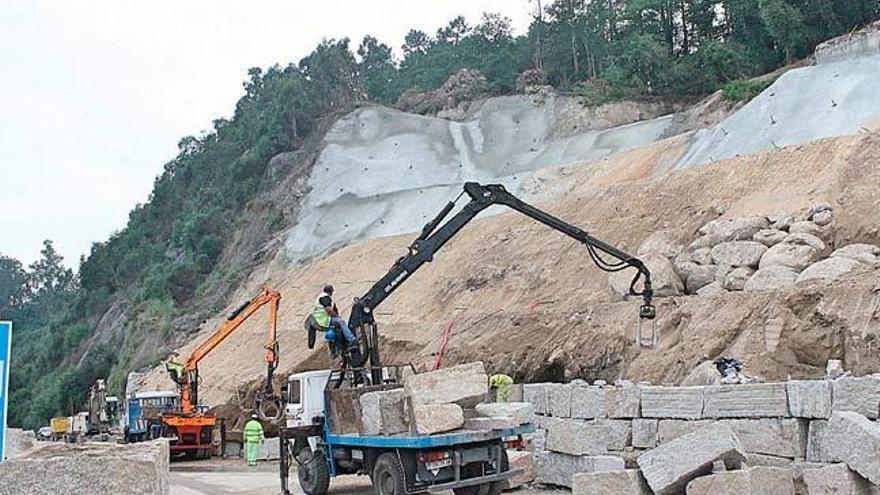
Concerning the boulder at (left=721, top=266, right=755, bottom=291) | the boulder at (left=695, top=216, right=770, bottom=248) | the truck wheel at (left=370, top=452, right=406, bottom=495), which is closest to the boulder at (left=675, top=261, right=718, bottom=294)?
the boulder at (left=721, top=266, right=755, bottom=291)

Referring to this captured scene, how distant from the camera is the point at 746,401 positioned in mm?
10867

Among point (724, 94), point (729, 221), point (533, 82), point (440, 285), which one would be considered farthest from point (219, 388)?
point (533, 82)

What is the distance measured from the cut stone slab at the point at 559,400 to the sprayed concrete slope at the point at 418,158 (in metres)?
24.5

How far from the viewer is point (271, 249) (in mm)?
44844

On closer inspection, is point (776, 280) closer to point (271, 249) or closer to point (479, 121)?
point (271, 249)

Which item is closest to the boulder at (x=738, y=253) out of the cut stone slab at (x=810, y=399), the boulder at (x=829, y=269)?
the boulder at (x=829, y=269)

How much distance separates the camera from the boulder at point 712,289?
18.3 meters

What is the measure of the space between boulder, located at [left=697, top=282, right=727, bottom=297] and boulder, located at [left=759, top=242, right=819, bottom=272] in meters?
0.90

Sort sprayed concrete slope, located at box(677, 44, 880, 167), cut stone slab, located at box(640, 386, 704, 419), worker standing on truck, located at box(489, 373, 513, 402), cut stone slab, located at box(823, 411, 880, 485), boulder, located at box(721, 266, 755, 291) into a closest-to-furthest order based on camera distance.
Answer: cut stone slab, located at box(823, 411, 880, 485) < cut stone slab, located at box(640, 386, 704, 419) < worker standing on truck, located at box(489, 373, 513, 402) < boulder, located at box(721, 266, 755, 291) < sprayed concrete slope, located at box(677, 44, 880, 167)

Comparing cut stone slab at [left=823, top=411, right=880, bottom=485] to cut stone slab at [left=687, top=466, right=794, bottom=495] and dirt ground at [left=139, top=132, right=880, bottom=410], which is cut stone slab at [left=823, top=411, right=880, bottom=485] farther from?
dirt ground at [left=139, top=132, right=880, bottom=410]

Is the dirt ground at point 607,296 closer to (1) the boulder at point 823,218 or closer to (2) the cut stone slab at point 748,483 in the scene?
(1) the boulder at point 823,218

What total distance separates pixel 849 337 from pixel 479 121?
37.2m

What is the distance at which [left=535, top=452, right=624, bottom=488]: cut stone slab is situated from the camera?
40.7ft

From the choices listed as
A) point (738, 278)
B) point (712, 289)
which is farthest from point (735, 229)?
point (712, 289)
